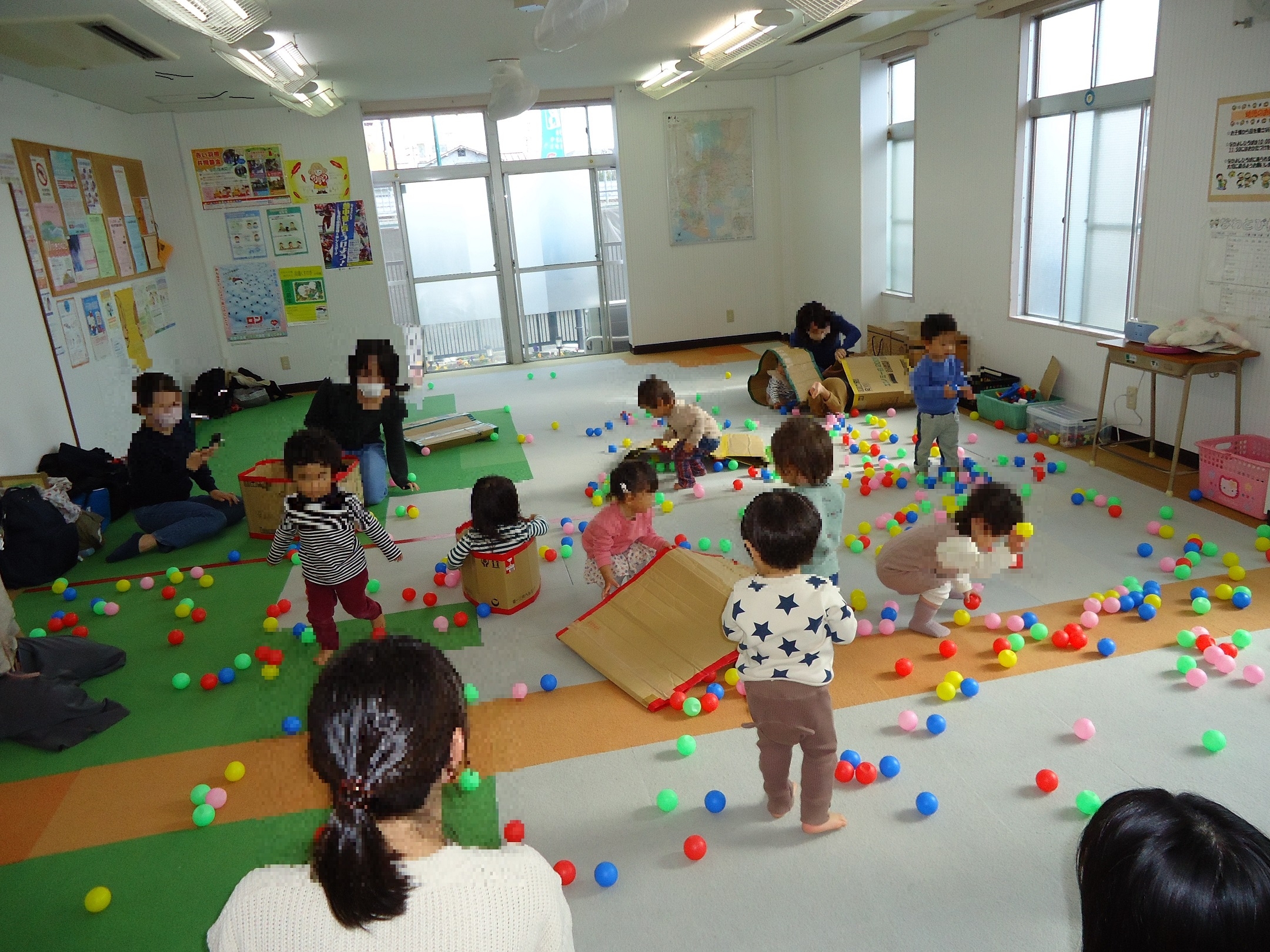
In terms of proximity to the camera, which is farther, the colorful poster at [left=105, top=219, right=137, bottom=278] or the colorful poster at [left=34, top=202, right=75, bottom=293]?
the colorful poster at [left=105, top=219, right=137, bottom=278]

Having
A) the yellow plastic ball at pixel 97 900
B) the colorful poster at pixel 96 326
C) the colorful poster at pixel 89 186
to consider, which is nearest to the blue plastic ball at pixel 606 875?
the yellow plastic ball at pixel 97 900

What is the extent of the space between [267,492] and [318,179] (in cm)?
548

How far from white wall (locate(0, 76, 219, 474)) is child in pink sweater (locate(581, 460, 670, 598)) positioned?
13.3 feet

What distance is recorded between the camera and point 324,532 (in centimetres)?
360

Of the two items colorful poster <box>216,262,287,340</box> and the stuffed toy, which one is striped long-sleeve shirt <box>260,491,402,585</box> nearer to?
the stuffed toy

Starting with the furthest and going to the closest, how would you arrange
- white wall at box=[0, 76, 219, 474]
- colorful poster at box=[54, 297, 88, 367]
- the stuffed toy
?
1. colorful poster at box=[54, 297, 88, 367]
2. white wall at box=[0, 76, 219, 474]
3. the stuffed toy

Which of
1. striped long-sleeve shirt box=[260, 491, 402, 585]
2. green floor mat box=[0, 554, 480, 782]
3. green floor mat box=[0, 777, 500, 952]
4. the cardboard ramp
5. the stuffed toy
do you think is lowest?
green floor mat box=[0, 777, 500, 952]

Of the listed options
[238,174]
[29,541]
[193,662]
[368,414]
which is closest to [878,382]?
[368,414]

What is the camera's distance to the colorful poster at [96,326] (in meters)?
6.96

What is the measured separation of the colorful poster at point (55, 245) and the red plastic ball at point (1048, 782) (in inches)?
275

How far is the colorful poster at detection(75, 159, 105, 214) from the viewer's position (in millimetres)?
7293

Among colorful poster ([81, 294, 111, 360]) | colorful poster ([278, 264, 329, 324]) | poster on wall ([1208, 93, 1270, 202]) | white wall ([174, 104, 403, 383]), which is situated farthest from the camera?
colorful poster ([278, 264, 329, 324])

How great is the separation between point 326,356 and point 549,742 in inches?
311

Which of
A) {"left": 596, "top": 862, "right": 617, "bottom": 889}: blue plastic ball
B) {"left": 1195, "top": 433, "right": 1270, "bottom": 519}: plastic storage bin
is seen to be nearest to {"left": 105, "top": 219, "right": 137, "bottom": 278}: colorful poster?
{"left": 596, "top": 862, "right": 617, "bottom": 889}: blue plastic ball
